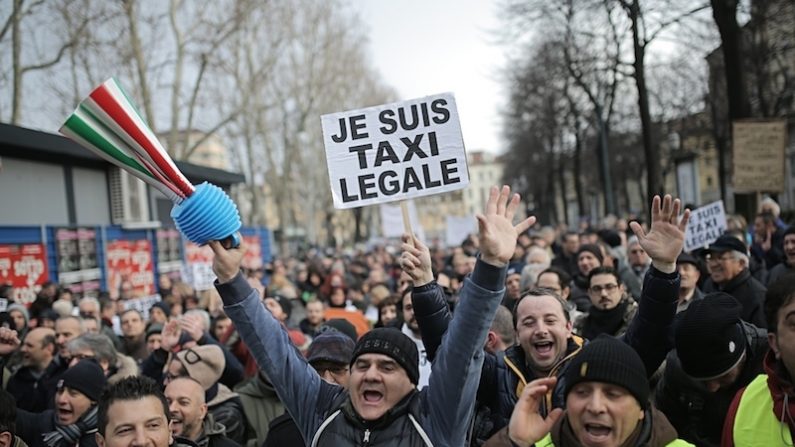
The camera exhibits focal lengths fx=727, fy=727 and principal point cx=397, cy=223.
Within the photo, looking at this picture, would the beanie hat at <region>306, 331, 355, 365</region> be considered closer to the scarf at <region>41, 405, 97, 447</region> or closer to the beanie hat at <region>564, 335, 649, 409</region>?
the scarf at <region>41, 405, 97, 447</region>

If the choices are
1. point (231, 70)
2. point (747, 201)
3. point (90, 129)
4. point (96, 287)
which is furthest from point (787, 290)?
point (231, 70)

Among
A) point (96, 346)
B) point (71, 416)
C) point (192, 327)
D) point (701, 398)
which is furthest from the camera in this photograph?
point (192, 327)

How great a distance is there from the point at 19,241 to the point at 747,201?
42.7 ft

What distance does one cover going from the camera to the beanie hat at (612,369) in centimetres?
235

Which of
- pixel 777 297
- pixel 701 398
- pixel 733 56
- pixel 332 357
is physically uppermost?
pixel 733 56

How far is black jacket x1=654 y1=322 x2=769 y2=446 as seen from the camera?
10.3 ft

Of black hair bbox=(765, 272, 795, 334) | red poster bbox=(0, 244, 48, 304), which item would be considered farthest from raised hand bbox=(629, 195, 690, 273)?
red poster bbox=(0, 244, 48, 304)

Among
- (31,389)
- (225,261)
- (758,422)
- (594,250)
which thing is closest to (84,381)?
(31,389)

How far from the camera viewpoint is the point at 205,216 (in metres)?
2.47

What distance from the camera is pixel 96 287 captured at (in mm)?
15570

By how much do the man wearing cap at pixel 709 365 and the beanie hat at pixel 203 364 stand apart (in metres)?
2.70

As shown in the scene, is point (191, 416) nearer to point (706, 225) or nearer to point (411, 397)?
point (411, 397)

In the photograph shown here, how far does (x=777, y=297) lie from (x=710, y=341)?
1.56ft

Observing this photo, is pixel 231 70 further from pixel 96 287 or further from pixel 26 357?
pixel 26 357
